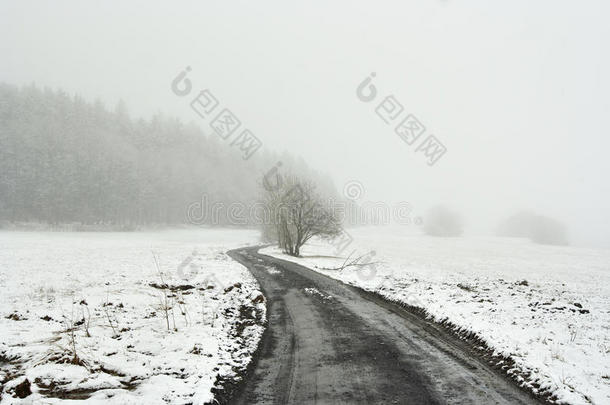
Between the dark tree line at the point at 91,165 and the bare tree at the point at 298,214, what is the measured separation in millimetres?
9022

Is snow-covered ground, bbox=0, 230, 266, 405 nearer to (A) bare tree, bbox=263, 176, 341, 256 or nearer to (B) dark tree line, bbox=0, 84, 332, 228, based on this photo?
(A) bare tree, bbox=263, 176, 341, 256

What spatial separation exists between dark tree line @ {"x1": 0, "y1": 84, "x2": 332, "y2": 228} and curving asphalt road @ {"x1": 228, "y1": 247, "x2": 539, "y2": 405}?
3500 cm

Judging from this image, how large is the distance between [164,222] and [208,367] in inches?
3029

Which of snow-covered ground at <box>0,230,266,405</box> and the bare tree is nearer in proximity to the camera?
snow-covered ground at <box>0,230,266,405</box>

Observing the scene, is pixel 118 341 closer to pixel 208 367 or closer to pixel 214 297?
pixel 208 367

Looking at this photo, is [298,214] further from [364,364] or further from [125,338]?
[364,364]

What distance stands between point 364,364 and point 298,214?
28208 mm

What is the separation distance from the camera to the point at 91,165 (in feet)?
202

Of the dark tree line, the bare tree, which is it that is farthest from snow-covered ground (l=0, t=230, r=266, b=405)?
the dark tree line

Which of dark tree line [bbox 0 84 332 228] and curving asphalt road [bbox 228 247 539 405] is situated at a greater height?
dark tree line [bbox 0 84 332 228]

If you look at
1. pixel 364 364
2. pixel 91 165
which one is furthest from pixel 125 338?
pixel 91 165

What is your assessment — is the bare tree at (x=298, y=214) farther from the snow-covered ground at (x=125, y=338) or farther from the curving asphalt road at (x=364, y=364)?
the curving asphalt road at (x=364, y=364)

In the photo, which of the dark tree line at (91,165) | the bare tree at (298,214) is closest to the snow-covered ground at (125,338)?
the bare tree at (298,214)

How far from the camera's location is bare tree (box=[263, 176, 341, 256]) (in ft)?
114
